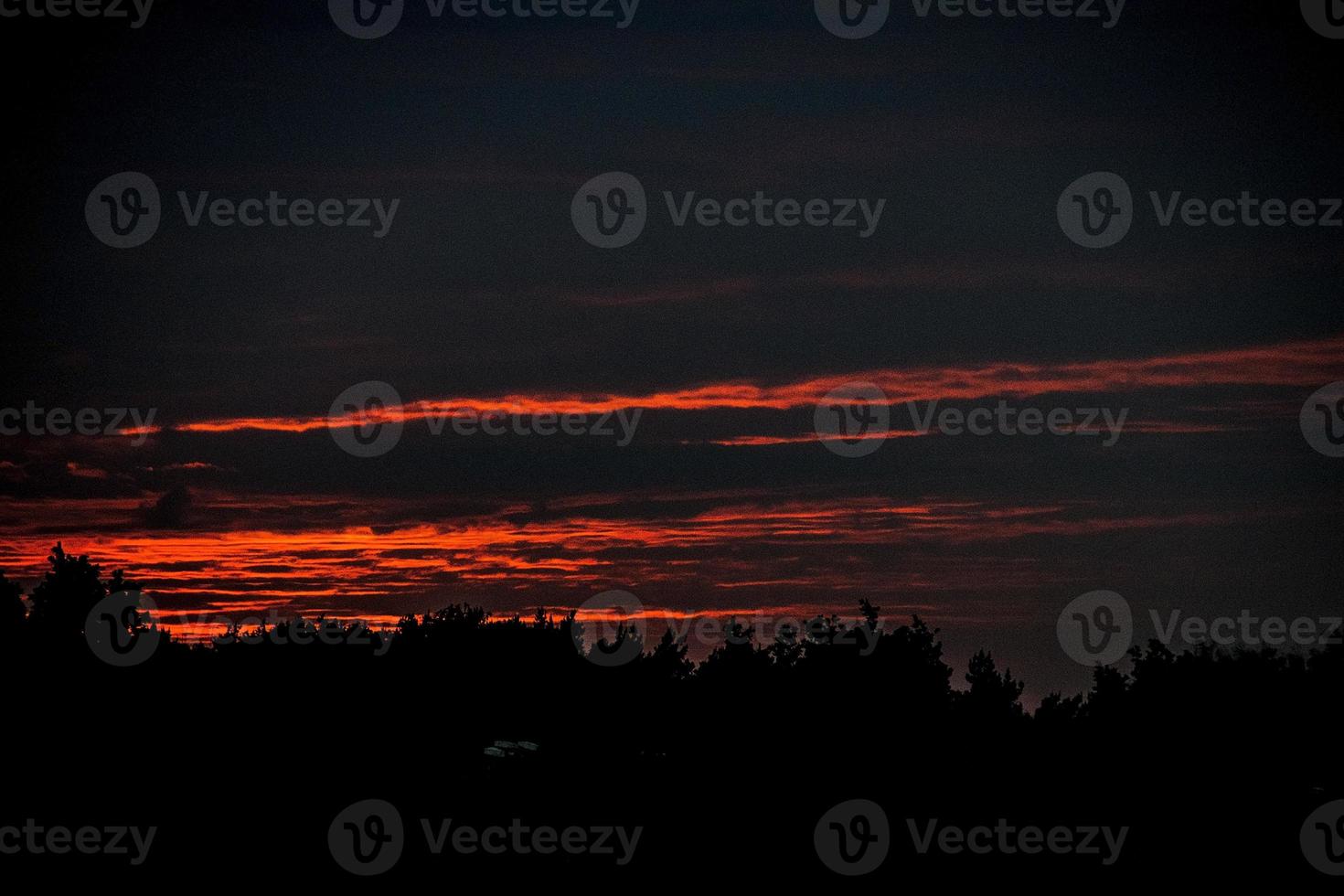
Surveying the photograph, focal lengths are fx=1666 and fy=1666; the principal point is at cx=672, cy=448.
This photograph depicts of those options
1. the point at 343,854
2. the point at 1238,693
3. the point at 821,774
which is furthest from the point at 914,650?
the point at 343,854

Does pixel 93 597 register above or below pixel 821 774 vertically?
above

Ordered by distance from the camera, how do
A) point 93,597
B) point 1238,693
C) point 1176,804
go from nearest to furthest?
point 1176,804 < point 93,597 < point 1238,693

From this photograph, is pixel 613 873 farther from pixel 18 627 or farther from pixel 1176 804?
pixel 18 627

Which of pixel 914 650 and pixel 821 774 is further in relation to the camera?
pixel 914 650

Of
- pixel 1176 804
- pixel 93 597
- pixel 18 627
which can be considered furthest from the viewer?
pixel 93 597

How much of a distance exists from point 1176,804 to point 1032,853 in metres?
7.53

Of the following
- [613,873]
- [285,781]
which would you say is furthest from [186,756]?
[613,873]

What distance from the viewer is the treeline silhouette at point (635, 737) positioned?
157 ft

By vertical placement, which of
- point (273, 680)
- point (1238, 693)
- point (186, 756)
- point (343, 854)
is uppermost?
point (1238, 693)

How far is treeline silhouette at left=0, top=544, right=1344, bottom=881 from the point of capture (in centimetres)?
4778

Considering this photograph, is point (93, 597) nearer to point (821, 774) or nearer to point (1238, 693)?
point (821, 774)

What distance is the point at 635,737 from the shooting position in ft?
221

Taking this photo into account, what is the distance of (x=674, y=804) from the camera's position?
51.0 metres

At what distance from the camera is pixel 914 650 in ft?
261
